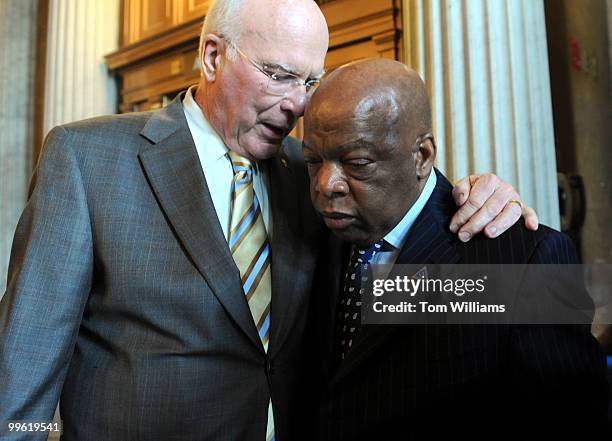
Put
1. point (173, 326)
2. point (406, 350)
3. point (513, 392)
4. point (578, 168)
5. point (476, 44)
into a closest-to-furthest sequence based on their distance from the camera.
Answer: point (513, 392), point (406, 350), point (173, 326), point (476, 44), point (578, 168)

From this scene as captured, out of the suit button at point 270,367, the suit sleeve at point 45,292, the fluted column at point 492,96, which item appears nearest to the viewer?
the suit sleeve at point 45,292

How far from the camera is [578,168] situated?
312 cm

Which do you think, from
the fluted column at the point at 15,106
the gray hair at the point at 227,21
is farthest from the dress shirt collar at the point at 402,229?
the fluted column at the point at 15,106

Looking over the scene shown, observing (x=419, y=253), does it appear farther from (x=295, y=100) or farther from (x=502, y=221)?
(x=295, y=100)

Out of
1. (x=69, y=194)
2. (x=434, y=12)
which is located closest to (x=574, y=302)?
(x=69, y=194)

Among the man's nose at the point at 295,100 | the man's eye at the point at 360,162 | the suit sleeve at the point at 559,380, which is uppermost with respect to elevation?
the man's nose at the point at 295,100

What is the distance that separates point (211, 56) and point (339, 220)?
2.21 feet

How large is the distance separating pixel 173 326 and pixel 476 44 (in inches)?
67.3

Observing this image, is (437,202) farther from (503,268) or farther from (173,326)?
(173,326)

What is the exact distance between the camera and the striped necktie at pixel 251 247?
1518 millimetres

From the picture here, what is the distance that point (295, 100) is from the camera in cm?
157

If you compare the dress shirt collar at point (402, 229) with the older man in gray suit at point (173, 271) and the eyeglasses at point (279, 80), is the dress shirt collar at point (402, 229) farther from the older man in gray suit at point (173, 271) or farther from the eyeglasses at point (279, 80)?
the eyeglasses at point (279, 80)

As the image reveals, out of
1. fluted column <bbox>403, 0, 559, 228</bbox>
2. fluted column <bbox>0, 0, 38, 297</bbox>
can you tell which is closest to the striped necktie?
fluted column <bbox>403, 0, 559, 228</bbox>

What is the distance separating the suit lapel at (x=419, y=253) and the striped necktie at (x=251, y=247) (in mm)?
272
